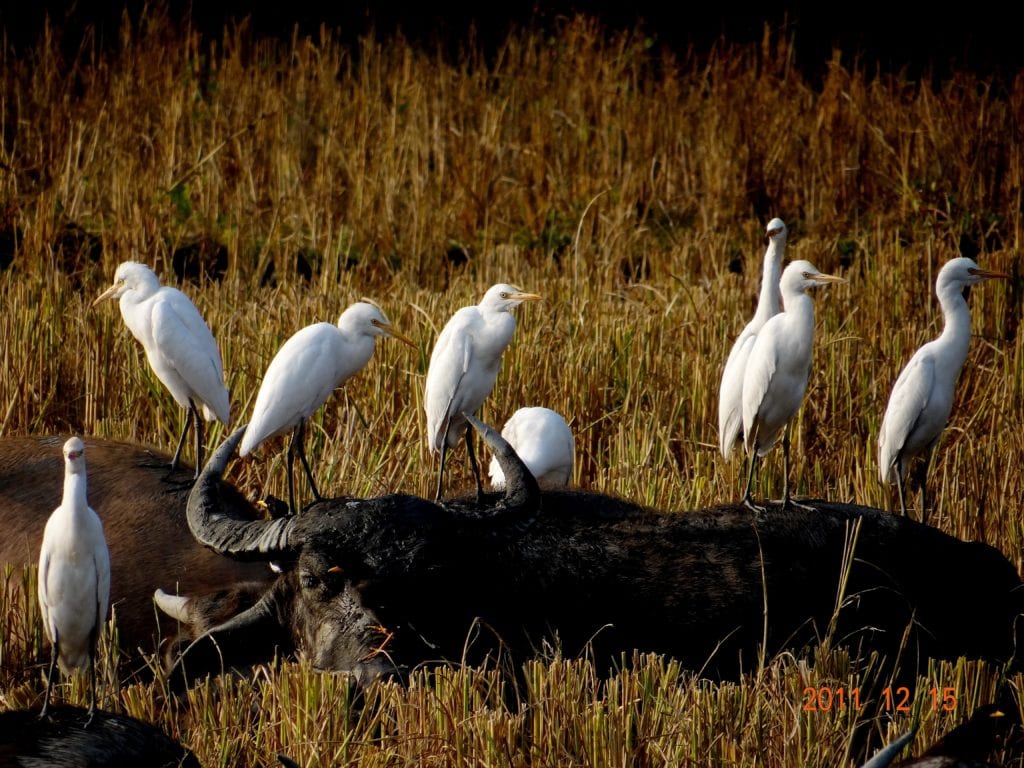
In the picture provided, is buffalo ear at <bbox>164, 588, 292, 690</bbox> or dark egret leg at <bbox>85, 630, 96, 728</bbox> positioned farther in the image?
buffalo ear at <bbox>164, 588, 292, 690</bbox>

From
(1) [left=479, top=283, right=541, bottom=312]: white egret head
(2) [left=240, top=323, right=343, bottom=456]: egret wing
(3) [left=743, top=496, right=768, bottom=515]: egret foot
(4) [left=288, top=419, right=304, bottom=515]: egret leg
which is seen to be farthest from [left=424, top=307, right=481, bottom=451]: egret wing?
(3) [left=743, top=496, right=768, bottom=515]: egret foot

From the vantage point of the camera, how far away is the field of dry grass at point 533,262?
3721 mm

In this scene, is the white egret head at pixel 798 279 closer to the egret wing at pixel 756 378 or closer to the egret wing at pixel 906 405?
the egret wing at pixel 756 378

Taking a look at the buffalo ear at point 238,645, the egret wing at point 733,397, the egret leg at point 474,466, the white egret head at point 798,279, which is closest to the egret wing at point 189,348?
the egret leg at point 474,466

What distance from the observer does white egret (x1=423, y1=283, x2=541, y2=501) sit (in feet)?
17.2

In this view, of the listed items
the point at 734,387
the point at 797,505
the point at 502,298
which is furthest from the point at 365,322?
the point at 797,505

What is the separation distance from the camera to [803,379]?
5.16 metres

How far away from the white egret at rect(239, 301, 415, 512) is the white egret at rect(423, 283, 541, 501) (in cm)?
21

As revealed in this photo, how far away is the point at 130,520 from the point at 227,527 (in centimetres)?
129

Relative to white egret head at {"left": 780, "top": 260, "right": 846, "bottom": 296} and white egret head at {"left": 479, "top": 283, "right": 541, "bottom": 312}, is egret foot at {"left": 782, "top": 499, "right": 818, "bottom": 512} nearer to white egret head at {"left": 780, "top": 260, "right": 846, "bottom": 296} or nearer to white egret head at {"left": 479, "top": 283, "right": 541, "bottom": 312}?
white egret head at {"left": 780, "top": 260, "right": 846, "bottom": 296}

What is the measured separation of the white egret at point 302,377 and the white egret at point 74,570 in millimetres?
1015

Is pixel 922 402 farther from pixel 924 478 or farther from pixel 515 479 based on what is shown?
pixel 515 479

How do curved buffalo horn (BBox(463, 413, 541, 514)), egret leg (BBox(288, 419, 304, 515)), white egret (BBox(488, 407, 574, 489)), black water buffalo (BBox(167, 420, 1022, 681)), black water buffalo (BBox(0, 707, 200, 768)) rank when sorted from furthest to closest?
white egret (BBox(488, 407, 574, 489)) < egret leg (BBox(288, 419, 304, 515)) < curved buffalo horn (BBox(463, 413, 541, 514)) < black water buffalo (BBox(167, 420, 1022, 681)) < black water buffalo (BBox(0, 707, 200, 768))

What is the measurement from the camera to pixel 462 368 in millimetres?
5230
